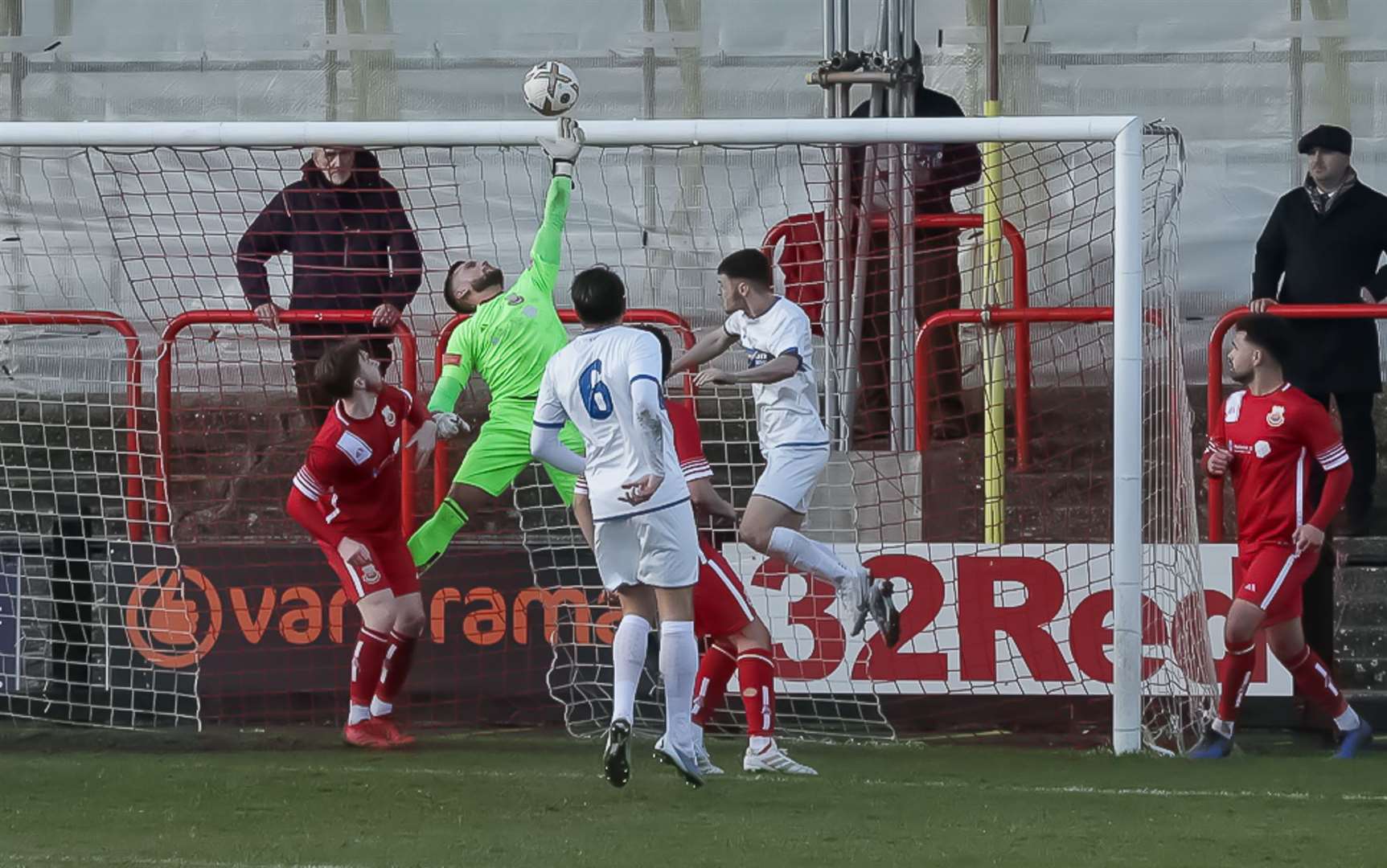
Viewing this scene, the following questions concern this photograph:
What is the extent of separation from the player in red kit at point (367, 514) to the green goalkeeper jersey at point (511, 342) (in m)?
0.35

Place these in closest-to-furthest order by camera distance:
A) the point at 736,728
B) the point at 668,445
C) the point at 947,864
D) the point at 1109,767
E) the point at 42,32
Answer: the point at 947,864 → the point at 668,445 → the point at 1109,767 → the point at 736,728 → the point at 42,32

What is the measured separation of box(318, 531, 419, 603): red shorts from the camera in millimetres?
7961

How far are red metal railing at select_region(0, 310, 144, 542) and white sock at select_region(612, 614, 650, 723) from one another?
9.51 ft

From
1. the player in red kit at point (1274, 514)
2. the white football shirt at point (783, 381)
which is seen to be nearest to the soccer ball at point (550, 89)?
the white football shirt at point (783, 381)

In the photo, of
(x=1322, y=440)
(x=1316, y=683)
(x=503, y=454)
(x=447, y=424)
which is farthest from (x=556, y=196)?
(x=1316, y=683)

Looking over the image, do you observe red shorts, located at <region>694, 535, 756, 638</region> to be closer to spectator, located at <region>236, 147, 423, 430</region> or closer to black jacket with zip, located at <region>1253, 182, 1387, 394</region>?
spectator, located at <region>236, 147, 423, 430</region>

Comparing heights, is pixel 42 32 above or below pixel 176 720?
above

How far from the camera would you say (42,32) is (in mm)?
12438

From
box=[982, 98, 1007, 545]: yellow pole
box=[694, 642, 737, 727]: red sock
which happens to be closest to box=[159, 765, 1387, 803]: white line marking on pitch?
box=[694, 642, 737, 727]: red sock

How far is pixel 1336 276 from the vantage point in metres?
9.05

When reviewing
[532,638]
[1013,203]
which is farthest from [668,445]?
[1013,203]

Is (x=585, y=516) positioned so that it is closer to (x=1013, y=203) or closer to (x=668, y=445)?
(x=668, y=445)

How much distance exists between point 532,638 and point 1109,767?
8.78 ft

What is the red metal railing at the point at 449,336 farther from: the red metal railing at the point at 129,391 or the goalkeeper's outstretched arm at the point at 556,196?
the red metal railing at the point at 129,391
